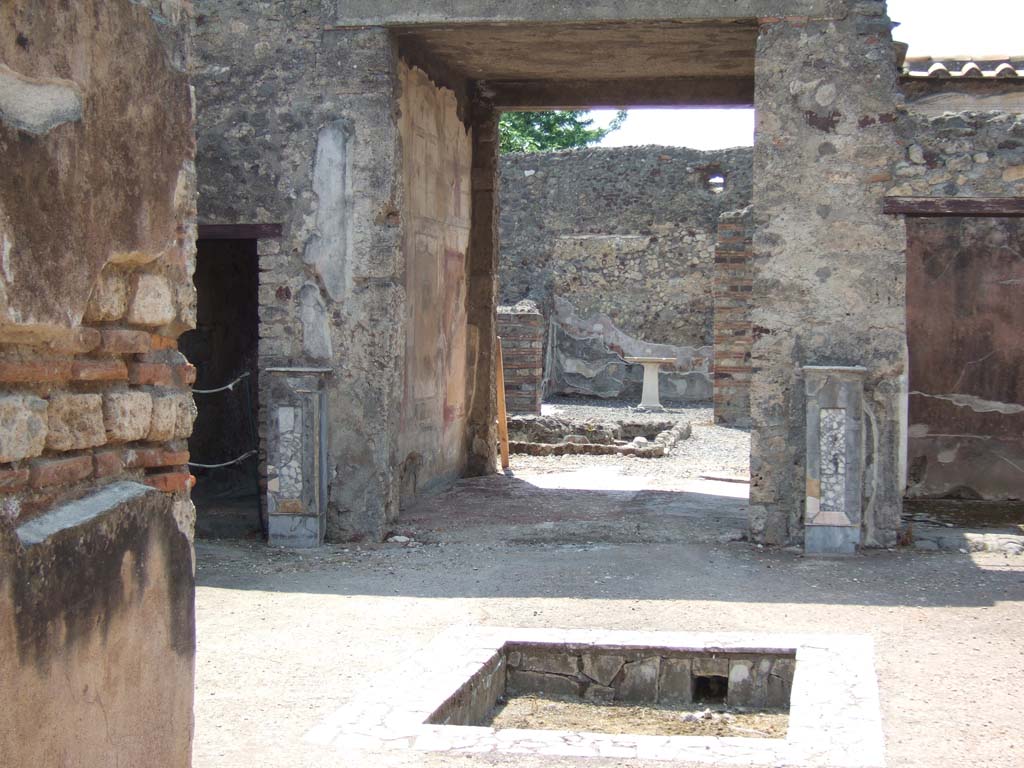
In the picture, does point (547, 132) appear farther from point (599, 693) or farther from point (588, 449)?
point (599, 693)

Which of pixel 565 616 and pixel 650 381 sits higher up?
pixel 650 381

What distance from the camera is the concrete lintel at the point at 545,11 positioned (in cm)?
662

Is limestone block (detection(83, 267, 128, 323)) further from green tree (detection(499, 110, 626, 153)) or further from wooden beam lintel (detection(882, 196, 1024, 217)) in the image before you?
green tree (detection(499, 110, 626, 153))

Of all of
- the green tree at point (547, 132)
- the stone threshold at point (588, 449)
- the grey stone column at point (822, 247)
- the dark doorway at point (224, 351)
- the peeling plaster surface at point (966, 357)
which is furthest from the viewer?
the green tree at point (547, 132)

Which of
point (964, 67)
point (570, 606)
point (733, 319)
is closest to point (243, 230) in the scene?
point (570, 606)

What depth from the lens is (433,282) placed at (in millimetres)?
8406

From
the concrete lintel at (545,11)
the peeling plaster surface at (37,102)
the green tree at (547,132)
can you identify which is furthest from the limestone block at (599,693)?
the green tree at (547,132)

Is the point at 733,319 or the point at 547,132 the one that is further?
the point at 547,132

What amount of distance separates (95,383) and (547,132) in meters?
27.8

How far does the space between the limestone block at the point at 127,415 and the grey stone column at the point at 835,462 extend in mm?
4519

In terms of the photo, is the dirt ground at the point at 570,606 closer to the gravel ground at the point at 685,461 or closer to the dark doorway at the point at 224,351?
the gravel ground at the point at 685,461

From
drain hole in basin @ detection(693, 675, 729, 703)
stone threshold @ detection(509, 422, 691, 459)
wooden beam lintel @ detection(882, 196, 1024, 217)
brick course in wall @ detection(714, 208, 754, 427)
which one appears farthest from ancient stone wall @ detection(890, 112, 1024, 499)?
drain hole in basin @ detection(693, 675, 729, 703)

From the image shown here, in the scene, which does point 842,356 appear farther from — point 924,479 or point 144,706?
point 144,706

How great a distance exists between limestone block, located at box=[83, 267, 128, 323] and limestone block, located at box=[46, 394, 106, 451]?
165 millimetres
